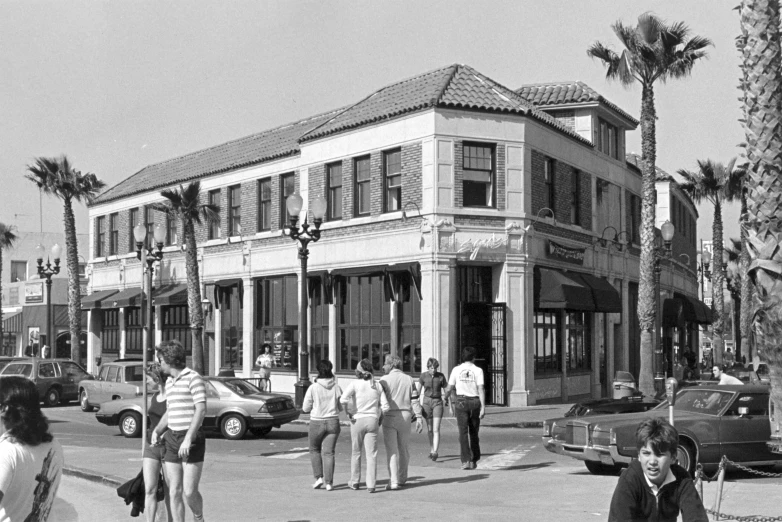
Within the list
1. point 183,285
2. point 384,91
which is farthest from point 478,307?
point 183,285

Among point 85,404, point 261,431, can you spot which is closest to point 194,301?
point 85,404

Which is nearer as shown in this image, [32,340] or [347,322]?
[347,322]

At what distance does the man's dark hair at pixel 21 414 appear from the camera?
195 inches

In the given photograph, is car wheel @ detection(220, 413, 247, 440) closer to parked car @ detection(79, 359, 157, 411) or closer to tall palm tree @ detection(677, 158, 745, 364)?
parked car @ detection(79, 359, 157, 411)

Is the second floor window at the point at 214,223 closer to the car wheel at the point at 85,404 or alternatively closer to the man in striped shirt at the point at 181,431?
the car wheel at the point at 85,404

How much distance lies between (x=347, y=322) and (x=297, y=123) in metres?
10.00

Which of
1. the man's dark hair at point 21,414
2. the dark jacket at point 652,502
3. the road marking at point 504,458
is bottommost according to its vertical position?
the road marking at point 504,458

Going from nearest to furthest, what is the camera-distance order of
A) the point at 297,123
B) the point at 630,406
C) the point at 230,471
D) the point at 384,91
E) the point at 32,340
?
1. the point at 230,471
2. the point at 630,406
3. the point at 384,91
4. the point at 297,123
5. the point at 32,340

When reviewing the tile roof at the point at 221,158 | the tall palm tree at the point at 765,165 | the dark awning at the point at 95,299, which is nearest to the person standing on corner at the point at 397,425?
the tall palm tree at the point at 765,165

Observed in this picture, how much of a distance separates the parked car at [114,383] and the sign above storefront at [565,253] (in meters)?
12.5

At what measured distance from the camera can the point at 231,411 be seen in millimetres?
20875

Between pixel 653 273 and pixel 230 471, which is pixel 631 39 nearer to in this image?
pixel 653 273

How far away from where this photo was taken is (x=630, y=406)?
674 inches

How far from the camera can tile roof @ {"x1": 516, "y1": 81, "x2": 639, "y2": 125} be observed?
1312 inches
